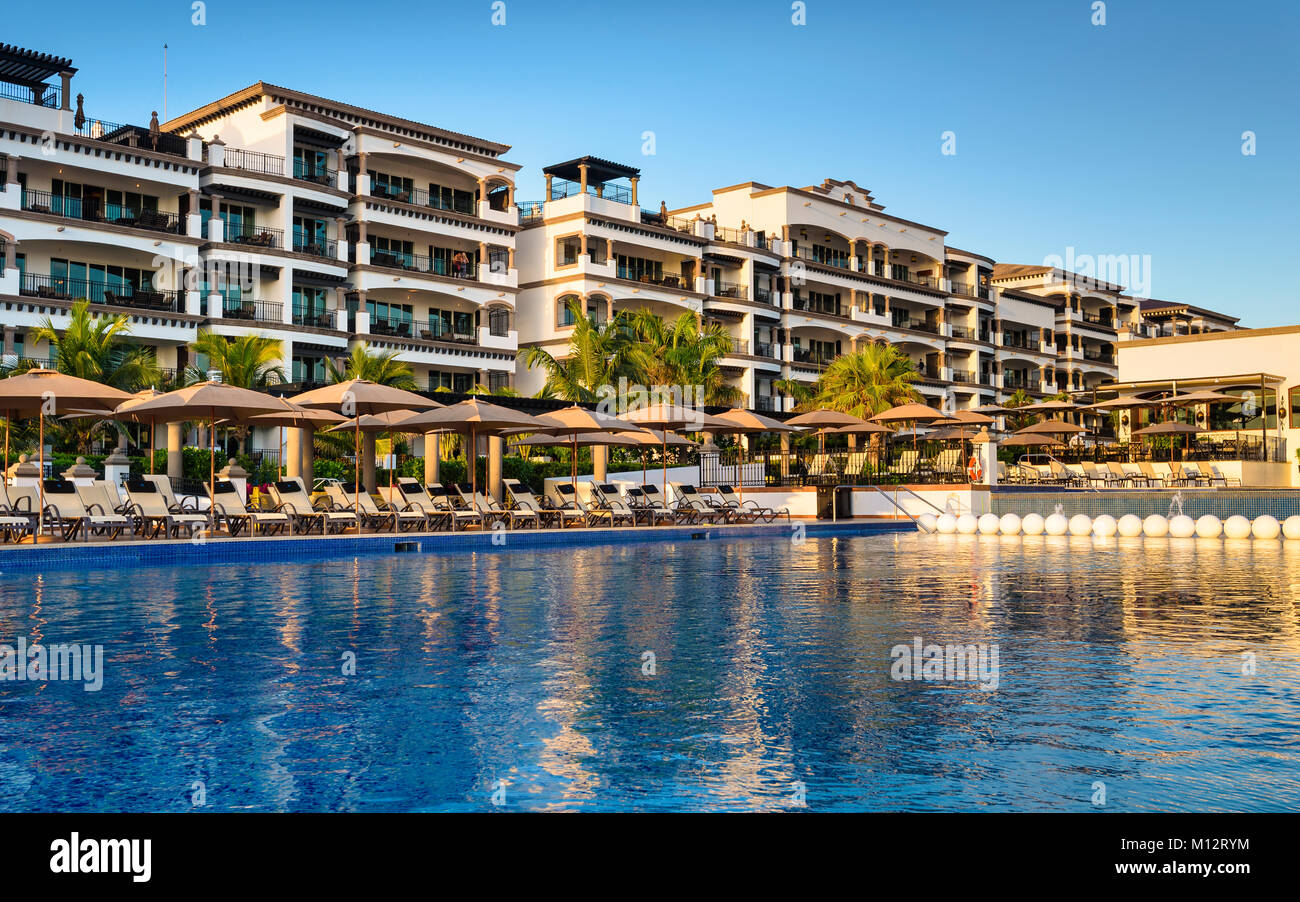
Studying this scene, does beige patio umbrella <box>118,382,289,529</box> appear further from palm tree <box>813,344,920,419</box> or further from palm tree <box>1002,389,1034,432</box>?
palm tree <box>1002,389,1034,432</box>

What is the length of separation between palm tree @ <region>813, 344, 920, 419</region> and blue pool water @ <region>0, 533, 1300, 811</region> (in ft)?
109

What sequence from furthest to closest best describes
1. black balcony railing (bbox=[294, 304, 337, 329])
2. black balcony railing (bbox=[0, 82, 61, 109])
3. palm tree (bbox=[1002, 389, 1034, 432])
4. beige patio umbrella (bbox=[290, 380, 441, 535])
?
palm tree (bbox=[1002, 389, 1034, 432]) < black balcony railing (bbox=[294, 304, 337, 329]) < black balcony railing (bbox=[0, 82, 61, 109]) < beige patio umbrella (bbox=[290, 380, 441, 535])

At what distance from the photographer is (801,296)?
61188 millimetres

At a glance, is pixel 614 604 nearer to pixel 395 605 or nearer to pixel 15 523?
pixel 395 605

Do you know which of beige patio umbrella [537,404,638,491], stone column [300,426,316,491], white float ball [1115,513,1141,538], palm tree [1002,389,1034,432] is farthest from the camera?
palm tree [1002,389,1034,432]

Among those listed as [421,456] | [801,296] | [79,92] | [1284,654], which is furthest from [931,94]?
[801,296]

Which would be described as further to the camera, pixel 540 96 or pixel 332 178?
pixel 332 178

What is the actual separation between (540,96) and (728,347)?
3205 cm

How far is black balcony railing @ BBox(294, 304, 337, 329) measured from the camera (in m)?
42.2

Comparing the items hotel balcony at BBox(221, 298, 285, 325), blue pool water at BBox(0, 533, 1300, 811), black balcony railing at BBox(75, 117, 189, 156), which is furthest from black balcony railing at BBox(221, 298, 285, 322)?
blue pool water at BBox(0, 533, 1300, 811)

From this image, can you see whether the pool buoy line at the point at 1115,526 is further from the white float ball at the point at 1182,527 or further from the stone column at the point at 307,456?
the stone column at the point at 307,456

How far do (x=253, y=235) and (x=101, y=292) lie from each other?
6058 mm

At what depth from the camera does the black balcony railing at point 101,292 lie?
35.8 metres

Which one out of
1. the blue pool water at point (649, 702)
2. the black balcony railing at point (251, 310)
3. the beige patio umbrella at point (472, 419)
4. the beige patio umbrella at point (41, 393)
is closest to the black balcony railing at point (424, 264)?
the black balcony railing at point (251, 310)
